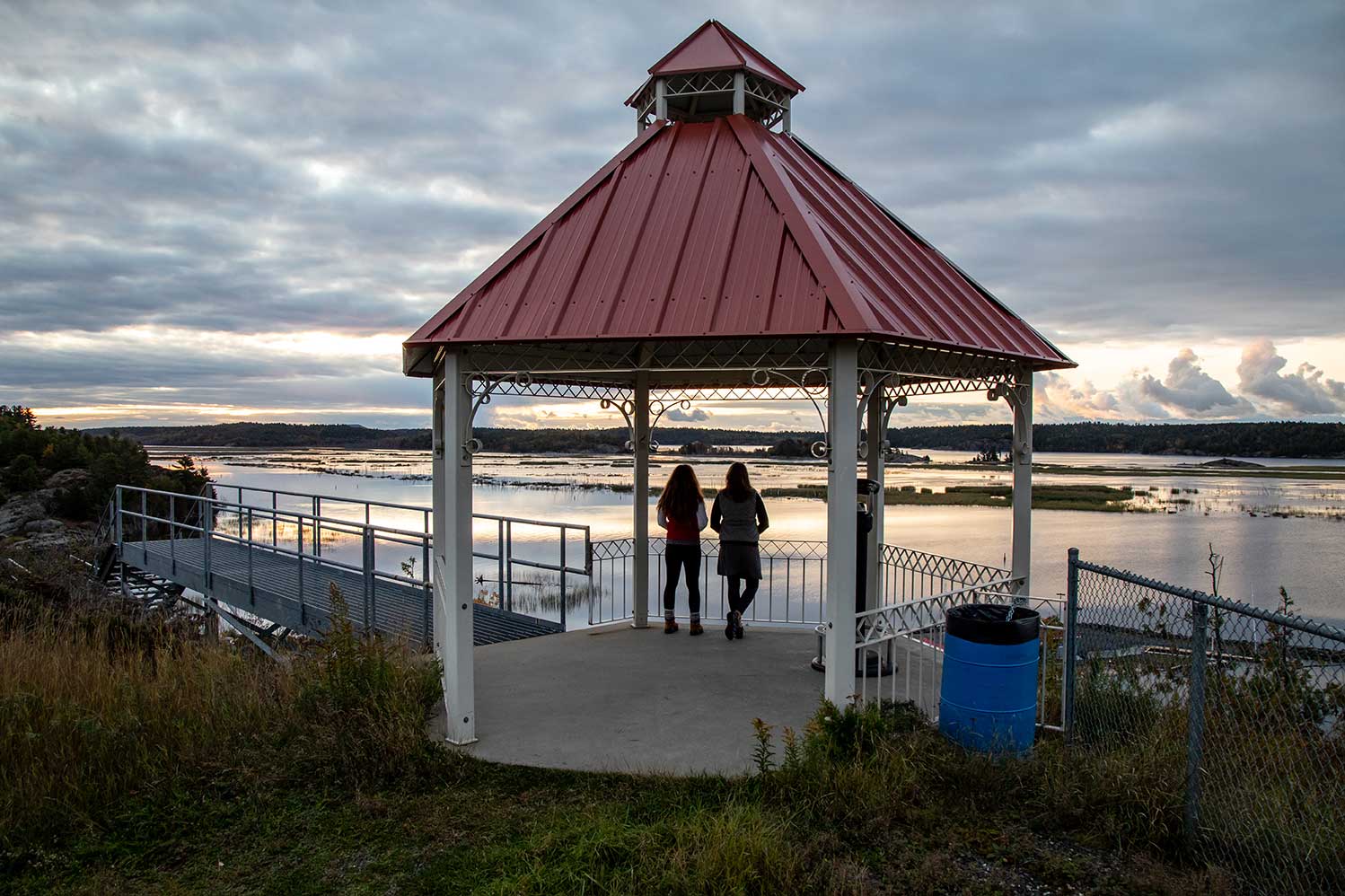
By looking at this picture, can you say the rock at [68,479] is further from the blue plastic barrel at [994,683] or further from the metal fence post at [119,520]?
the blue plastic barrel at [994,683]

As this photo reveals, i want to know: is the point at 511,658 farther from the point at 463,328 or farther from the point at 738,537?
the point at 463,328

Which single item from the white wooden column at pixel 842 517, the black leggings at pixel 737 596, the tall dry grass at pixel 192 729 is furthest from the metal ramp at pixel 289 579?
the white wooden column at pixel 842 517

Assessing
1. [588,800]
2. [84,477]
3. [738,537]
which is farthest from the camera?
[84,477]

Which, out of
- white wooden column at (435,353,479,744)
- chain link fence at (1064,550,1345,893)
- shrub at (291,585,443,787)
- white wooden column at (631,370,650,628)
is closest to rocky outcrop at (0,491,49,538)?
white wooden column at (631,370,650,628)

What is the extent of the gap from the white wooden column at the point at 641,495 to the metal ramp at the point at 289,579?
0.91 metres

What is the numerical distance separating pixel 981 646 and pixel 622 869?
3.12m

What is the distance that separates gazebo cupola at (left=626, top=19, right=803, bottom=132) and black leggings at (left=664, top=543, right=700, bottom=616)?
487 centimetres

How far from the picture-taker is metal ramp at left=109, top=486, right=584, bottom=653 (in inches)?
423

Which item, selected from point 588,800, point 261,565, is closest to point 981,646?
point 588,800

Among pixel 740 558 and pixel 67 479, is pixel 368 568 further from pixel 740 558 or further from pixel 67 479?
pixel 67 479

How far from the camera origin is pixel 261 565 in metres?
15.3

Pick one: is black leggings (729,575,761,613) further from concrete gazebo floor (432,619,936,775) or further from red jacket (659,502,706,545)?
red jacket (659,502,706,545)

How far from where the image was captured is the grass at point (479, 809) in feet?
15.3

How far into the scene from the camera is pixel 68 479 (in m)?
27.2
